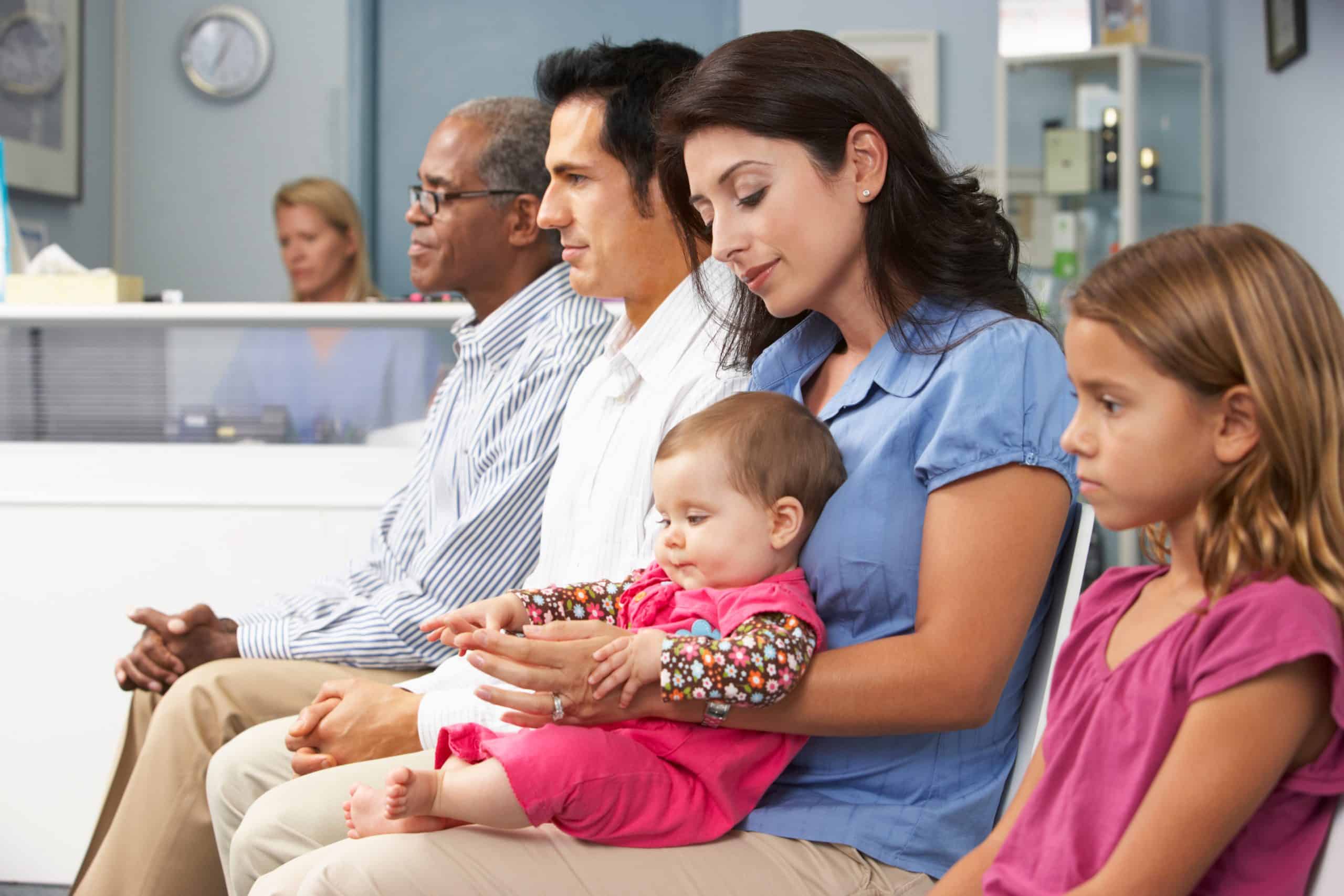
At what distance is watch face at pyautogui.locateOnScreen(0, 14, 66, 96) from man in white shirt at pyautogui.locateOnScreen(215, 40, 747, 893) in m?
3.50

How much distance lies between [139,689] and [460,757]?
1.04m

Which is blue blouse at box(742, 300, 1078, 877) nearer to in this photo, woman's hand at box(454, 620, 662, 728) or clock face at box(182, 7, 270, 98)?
woman's hand at box(454, 620, 662, 728)

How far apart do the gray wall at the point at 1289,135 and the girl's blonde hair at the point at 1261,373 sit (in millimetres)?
2755

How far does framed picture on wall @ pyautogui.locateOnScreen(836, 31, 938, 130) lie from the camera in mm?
4844

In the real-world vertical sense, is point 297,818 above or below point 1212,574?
below

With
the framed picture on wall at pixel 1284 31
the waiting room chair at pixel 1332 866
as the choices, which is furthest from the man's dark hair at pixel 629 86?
the framed picture on wall at pixel 1284 31

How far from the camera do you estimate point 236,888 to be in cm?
143

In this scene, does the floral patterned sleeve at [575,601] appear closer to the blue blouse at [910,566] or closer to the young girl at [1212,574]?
the blue blouse at [910,566]

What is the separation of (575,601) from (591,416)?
1.19 feet

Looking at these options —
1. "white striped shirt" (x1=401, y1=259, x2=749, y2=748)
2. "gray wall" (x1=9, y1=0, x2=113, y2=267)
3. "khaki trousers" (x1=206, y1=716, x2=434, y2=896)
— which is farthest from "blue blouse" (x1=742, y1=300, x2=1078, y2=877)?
"gray wall" (x1=9, y1=0, x2=113, y2=267)

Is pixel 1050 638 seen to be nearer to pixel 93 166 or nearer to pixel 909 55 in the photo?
pixel 909 55

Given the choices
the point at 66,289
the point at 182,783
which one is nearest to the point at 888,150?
the point at 182,783

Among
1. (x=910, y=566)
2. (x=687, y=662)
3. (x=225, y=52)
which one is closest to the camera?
(x=687, y=662)

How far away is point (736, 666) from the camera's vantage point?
1.01 metres
